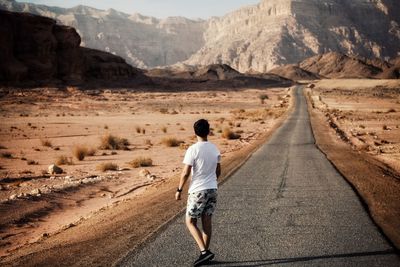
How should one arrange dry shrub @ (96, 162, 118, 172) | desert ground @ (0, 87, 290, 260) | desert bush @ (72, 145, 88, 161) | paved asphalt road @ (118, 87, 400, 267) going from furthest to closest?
desert bush @ (72, 145, 88, 161) → dry shrub @ (96, 162, 118, 172) → desert ground @ (0, 87, 290, 260) → paved asphalt road @ (118, 87, 400, 267)

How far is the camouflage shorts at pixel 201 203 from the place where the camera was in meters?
6.21

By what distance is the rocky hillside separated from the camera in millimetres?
84188

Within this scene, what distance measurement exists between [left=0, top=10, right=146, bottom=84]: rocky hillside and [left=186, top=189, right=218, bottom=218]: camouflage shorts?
267 ft

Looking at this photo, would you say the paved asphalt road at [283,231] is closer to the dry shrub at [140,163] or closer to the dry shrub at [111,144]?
the dry shrub at [140,163]

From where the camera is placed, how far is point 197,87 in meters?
Result: 119

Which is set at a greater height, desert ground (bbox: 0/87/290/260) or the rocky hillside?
the rocky hillside

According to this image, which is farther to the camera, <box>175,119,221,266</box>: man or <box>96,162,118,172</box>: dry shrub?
<box>96,162,118,172</box>: dry shrub

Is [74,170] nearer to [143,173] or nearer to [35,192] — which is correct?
[143,173]

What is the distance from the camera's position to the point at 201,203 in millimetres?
6230

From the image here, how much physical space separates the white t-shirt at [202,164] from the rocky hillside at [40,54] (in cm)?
8130

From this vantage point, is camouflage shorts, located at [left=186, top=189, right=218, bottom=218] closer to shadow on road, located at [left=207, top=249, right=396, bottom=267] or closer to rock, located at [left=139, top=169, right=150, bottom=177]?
shadow on road, located at [left=207, top=249, right=396, bottom=267]

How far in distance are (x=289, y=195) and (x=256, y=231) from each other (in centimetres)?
323

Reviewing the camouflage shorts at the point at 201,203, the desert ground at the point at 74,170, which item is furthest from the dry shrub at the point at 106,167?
the camouflage shorts at the point at 201,203

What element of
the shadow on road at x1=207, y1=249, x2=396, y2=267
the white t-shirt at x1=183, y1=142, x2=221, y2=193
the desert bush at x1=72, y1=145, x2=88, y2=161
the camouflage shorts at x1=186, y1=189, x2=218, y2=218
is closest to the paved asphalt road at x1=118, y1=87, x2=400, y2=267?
the shadow on road at x1=207, y1=249, x2=396, y2=267
